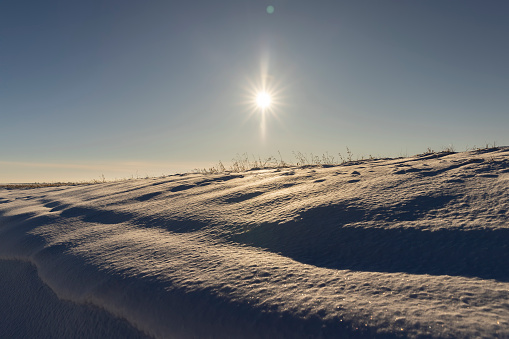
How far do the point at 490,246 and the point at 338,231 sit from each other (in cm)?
57

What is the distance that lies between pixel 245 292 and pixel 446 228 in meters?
0.90

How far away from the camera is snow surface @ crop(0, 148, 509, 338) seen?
81cm

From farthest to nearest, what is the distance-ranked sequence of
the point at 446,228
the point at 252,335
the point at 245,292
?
the point at 446,228 < the point at 245,292 < the point at 252,335

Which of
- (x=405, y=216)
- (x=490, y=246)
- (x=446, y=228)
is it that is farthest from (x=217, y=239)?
(x=490, y=246)

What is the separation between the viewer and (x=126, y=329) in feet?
3.61

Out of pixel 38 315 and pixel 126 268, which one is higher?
pixel 126 268

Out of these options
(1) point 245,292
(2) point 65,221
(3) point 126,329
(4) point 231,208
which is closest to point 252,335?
(1) point 245,292

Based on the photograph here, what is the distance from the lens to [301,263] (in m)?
1.18

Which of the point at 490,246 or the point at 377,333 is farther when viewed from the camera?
the point at 490,246

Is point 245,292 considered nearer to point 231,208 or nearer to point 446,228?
point 446,228

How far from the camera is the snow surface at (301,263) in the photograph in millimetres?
813

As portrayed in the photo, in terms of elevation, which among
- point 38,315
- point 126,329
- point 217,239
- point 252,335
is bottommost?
point 38,315

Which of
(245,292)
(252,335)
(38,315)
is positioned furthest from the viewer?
(38,315)

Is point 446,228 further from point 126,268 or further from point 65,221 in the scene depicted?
point 65,221
